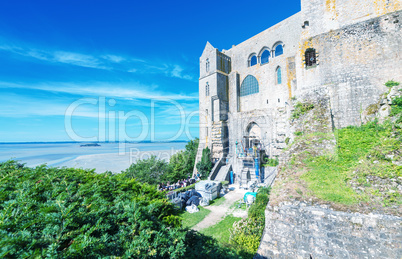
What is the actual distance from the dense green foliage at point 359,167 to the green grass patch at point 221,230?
5.54 metres

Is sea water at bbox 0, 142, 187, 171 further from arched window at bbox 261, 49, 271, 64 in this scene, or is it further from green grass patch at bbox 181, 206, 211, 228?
arched window at bbox 261, 49, 271, 64

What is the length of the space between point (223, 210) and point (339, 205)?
30.0 ft

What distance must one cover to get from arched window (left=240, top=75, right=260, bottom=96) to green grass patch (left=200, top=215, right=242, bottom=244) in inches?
687

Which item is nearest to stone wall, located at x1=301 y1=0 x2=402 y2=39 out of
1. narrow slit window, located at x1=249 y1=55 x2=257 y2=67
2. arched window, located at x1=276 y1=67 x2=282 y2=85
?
arched window, located at x1=276 y1=67 x2=282 y2=85

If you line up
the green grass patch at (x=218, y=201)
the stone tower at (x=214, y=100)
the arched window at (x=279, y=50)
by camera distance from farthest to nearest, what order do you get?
1. the stone tower at (x=214, y=100)
2. the arched window at (x=279, y=50)
3. the green grass patch at (x=218, y=201)

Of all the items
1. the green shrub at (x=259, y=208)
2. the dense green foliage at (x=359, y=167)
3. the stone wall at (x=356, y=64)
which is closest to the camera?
the dense green foliage at (x=359, y=167)

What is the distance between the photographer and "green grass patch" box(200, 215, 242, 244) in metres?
8.93

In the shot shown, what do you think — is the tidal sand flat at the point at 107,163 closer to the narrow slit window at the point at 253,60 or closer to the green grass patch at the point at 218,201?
the green grass patch at the point at 218,201

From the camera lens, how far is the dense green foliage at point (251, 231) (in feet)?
23.6

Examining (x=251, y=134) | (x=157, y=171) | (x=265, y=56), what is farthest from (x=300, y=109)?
(x=157, y=171)

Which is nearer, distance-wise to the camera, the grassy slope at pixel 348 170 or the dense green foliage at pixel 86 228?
the dense green foliage at pixel 86 228

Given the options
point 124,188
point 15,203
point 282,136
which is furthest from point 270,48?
point 15,203

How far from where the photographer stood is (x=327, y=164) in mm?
6598

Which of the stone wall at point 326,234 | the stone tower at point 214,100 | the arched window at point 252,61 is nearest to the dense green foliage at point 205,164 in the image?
the stone tower at point 214,100
